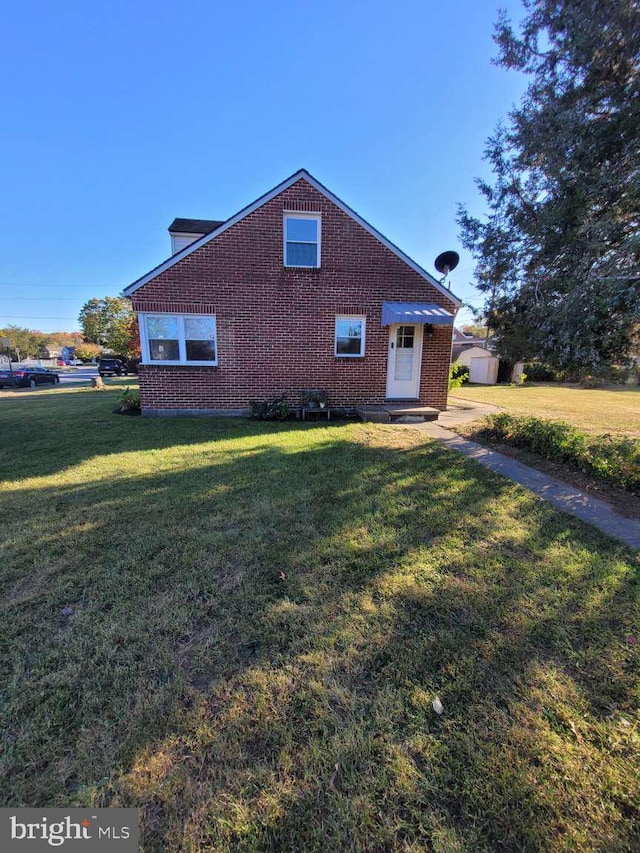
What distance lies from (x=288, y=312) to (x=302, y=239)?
1.97 m

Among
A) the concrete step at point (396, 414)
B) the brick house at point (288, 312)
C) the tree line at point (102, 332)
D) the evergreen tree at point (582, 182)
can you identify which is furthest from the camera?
the tree line at point (102, 332)

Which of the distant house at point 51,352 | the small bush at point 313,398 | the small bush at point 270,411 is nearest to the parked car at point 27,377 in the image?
the small bush at point 270,411

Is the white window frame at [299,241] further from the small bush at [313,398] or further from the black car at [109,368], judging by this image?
the black car at [109,368]

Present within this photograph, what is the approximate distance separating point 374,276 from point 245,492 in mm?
7723

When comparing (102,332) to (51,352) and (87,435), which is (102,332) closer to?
(51,352)

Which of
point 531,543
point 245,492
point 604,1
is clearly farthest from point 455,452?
point 604,1

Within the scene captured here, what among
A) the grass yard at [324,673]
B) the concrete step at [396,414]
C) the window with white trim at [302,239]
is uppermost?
the window with white trim at [302,239]

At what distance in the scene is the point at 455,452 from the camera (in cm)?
662

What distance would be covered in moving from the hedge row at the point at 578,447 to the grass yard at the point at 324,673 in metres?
1.60

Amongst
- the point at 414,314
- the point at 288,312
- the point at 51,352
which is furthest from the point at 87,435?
the point at 51,352

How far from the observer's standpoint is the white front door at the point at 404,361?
10250mm

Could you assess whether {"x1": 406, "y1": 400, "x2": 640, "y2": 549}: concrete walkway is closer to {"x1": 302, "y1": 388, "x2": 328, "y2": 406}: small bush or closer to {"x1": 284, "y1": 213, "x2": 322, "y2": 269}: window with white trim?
{"x1": 302, "y1": 388, "x2": 328, "y2": 406}: small bush

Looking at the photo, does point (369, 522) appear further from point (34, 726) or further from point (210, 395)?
point (210, 395)

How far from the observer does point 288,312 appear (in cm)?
974
